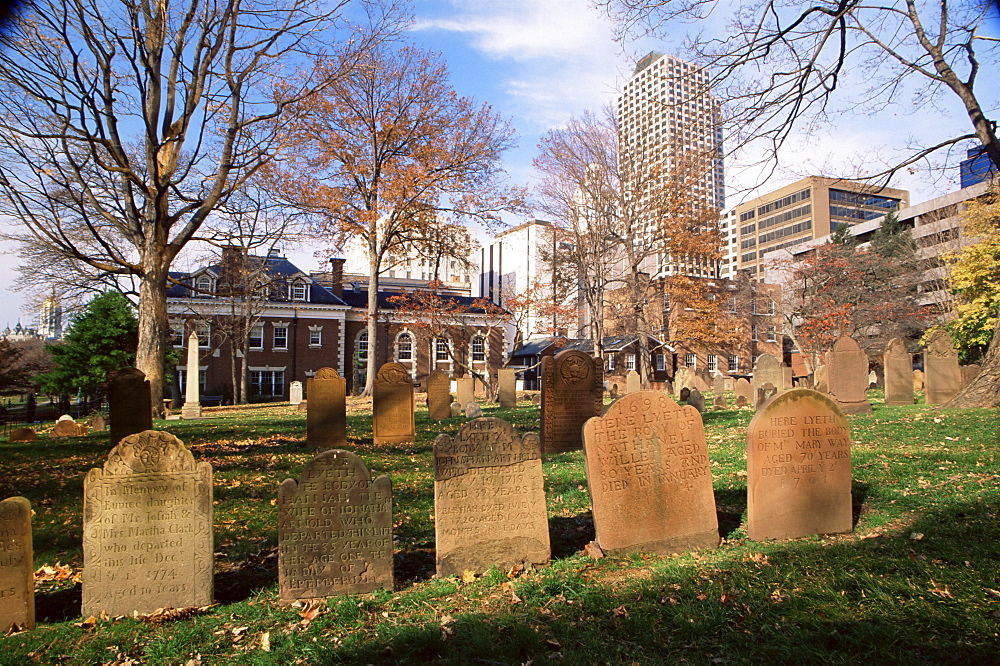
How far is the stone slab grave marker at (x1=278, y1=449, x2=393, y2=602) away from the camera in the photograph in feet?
13.8

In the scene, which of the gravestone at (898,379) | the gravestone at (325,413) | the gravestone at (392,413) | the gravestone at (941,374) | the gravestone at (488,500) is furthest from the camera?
the gravestone at (898,379)

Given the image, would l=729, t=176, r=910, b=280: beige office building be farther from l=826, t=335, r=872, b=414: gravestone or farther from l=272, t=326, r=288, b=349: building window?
l=826, t=335, r=872, b=414: gravestone

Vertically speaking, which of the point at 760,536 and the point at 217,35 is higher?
the point at 217,35

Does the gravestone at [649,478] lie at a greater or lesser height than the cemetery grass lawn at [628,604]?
greater

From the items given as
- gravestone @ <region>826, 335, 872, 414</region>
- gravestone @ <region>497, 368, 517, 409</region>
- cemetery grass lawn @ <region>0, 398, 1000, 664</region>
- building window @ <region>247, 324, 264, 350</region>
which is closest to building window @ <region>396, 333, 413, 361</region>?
building window @ <region>247, 324, 264, 350</region>

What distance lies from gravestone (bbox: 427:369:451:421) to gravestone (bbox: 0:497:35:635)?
1245 centimetres

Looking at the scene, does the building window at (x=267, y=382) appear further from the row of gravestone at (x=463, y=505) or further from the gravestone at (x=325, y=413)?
the row of gravestone at (x=463, y=505)

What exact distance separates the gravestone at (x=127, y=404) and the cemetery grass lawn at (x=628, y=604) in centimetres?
500

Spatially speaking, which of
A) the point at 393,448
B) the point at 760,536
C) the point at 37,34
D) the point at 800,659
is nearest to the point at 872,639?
the point at 800,659

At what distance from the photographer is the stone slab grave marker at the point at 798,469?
504 centimetres

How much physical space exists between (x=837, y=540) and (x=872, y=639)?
1.80 metres

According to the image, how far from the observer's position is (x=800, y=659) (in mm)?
3123

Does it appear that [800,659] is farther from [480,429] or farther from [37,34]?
[37,34]

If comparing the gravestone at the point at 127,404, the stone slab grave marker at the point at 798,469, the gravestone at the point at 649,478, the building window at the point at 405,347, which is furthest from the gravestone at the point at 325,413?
the building window at the point at 405,347
